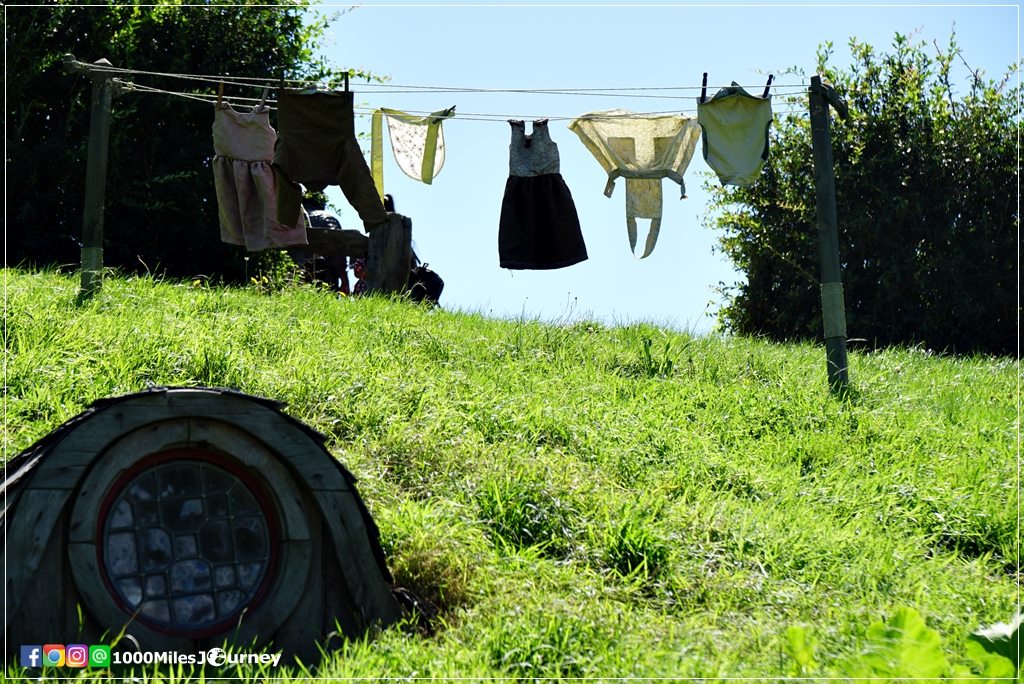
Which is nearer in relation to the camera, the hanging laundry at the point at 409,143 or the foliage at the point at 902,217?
the hanging laundry at the point at 409,143

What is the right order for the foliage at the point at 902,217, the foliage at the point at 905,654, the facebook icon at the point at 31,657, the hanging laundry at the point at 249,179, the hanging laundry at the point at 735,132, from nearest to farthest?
the foliage at the point at 905,654 → the facebook icon at the point at 31,657 → the hanging laundry at the point at 735,132 → the hanging laundry at the point at 249,179 → the foliage at the point at 902,217

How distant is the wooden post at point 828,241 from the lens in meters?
9.73

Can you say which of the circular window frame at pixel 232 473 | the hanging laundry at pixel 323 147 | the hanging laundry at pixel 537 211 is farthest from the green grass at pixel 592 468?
the hanging laundry at pixel 323 147

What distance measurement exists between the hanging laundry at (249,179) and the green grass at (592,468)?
66cm

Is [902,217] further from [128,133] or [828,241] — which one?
[128,133]

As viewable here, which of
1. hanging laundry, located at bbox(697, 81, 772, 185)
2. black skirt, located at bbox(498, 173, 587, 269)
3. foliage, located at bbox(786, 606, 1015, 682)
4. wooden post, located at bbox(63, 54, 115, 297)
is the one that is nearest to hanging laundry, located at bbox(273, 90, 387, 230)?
black skirt, located at bbox(498, 173, 587, 269)

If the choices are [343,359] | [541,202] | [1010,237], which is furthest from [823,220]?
[1010,237]

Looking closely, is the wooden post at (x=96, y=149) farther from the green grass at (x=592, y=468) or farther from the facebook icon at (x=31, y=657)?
the facebook icon at (x=31, y=657)

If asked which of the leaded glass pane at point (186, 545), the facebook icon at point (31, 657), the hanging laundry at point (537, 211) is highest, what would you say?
the hanging laundry at point (537, 211)

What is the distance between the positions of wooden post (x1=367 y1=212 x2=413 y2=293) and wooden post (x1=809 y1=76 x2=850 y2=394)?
4306 millimetres

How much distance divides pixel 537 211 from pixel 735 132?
1778mm

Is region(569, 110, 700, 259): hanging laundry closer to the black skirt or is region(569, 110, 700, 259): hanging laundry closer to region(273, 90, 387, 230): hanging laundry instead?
the black skirt

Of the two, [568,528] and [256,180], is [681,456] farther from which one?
[256,180]

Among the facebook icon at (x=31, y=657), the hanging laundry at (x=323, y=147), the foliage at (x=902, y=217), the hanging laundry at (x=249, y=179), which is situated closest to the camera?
the facebook icon at (x=31, y=657)
